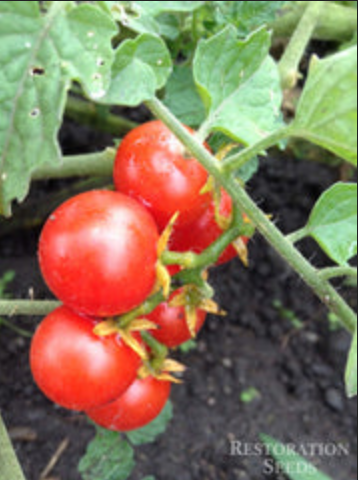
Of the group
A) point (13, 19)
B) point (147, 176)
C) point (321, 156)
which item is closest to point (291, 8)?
point (321, 156)

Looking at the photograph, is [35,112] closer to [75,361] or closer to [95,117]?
[75,361]

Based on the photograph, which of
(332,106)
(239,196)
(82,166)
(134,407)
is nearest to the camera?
(332,106)

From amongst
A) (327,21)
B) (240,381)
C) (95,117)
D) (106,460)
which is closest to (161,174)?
(106,460)

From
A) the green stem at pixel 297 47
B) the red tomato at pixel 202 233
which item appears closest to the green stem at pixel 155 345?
the red tomato at pixel 202 233

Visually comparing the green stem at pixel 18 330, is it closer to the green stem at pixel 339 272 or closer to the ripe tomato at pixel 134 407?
the ripe tomato at pixel 134 407

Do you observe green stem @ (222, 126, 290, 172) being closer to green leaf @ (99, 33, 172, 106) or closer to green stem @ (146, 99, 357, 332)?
green stem @ (146, 99, 357, 332)

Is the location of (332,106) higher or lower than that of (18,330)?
higher

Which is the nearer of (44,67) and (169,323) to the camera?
(44,67)
